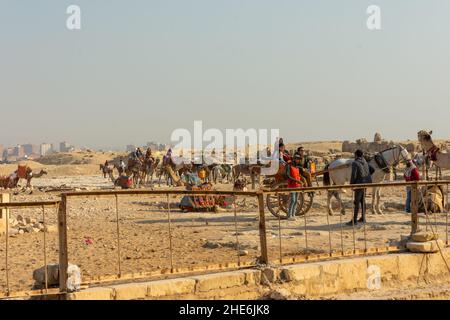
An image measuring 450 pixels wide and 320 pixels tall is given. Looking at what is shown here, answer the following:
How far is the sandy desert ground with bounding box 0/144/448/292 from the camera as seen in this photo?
10227 mm

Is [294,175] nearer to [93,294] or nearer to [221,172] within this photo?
[93,294]

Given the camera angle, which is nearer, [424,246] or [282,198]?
[424,246]

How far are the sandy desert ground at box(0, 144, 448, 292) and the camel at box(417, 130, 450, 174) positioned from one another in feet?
6.89

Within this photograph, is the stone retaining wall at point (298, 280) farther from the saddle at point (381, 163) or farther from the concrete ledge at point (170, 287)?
the saddle at point (381, 163)

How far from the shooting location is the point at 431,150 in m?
20.5

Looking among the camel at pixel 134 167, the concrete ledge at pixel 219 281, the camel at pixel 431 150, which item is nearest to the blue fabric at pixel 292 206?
the camel at pixel 431 150

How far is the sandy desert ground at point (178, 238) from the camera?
1023 cm

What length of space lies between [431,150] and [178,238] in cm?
1068

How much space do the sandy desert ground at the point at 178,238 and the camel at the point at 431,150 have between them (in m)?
2.10

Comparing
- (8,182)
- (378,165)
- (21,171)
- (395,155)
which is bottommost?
(8,182)

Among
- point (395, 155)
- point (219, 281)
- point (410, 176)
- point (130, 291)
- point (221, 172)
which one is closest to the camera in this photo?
point (130, 291)

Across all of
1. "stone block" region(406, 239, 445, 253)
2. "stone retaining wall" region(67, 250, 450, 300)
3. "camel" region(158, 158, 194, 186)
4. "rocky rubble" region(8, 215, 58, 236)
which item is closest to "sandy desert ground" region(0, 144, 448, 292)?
"rocky rubble" region(8, 215, 58, 236)

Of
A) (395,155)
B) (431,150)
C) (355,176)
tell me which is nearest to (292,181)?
(355,176)
